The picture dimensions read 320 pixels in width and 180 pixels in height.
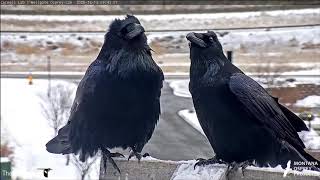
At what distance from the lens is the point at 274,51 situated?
14.4 metres

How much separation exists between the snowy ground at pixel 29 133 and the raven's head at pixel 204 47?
2286mm

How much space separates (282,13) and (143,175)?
13.4m

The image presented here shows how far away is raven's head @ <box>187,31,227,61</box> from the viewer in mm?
3883

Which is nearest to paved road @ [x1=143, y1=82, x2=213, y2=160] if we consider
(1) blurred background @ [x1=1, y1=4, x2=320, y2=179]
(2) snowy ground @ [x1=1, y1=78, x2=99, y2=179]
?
(1) blurred background @ [x1=1, y1=4, x2=320, y2=179]


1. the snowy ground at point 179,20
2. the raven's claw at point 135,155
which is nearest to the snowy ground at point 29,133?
the raven's claw at point 135,155

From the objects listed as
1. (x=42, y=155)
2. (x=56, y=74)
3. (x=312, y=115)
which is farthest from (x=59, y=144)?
(x=56, y=74)

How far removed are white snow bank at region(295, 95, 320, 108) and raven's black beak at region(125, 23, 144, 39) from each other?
2490 mm

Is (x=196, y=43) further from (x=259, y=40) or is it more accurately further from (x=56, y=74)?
(x=259, y=40)

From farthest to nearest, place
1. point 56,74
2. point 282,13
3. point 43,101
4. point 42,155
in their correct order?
point 282,13 → point 56,74 → point 43,101 → point 42,155

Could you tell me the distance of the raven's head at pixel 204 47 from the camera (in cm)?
388

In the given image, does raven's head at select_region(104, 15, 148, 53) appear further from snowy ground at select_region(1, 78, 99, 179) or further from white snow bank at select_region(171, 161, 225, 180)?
snowy ground at select_region(1, 78, 99, 179)

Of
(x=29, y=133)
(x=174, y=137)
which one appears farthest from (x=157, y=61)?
(x=29, y=133)

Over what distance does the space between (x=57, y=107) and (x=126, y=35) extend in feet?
14.4

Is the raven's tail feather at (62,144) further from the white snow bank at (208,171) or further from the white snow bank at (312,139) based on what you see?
the white snow bank at (312,139)
